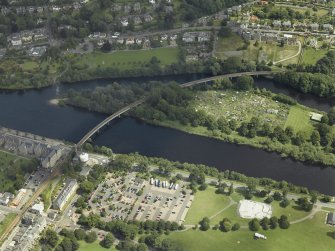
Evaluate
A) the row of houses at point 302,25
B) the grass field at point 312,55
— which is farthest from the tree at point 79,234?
the row of houses at point 302,25

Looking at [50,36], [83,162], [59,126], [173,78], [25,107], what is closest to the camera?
[83,162]

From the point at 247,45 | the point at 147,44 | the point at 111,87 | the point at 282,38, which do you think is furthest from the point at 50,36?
the point at 282,38

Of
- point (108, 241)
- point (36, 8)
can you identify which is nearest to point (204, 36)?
point (36, 8)

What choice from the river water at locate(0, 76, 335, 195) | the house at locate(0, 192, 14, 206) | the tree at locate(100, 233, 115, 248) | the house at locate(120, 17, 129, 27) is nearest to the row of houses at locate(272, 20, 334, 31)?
the river water at locate(0, 76, 335, 195)

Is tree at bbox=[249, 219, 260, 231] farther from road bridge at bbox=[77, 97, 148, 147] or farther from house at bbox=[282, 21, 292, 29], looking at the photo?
house at bbox=[282, 21, 292, 29]

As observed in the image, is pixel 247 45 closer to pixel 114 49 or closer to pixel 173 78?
pixel 173 78
